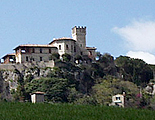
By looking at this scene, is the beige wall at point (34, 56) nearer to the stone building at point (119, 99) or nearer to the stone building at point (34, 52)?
the stone building at point (34, 52)

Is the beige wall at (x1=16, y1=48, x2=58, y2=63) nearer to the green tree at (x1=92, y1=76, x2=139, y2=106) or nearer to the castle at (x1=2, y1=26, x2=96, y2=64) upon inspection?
the castle at (x1=2, y1=26, x2=96, y2=64)

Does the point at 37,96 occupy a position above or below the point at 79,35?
below

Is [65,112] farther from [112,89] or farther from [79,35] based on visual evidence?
[79,35]

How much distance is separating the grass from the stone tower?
2057 inches

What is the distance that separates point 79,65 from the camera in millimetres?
103562

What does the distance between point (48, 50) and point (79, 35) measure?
26.7 feet

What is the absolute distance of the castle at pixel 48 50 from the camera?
10294 centimetres

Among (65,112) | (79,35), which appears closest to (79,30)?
(79,35)

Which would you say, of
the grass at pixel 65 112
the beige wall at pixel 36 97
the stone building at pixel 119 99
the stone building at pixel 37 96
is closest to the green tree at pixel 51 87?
the stone building at pixel 37 96

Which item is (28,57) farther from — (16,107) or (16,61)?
(16,107)

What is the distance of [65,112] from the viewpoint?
50906 mm

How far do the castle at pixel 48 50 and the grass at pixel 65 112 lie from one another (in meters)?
46.5

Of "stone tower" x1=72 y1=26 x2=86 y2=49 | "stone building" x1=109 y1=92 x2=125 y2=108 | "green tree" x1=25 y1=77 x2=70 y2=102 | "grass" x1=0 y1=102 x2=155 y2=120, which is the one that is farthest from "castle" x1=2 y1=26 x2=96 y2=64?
"grass" x1=0 y1=102 x2=155 y2=120

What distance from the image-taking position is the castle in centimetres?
10294
